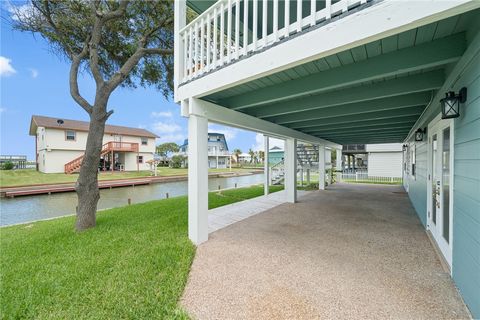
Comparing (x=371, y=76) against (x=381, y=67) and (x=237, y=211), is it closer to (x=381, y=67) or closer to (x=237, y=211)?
(x=381, y=67)

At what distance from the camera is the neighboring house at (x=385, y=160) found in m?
17.1

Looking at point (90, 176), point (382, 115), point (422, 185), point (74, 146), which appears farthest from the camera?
point (74, 146)

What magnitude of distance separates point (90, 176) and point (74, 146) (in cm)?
2148

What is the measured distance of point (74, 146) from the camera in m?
21.4

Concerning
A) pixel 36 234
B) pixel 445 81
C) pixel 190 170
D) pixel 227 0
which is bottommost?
pixel 36 234

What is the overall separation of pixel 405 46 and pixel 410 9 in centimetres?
86

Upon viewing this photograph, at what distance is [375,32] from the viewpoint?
178cm

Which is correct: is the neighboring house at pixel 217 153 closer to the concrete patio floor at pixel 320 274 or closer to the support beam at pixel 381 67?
the concrete patio floor at pixel 320 274

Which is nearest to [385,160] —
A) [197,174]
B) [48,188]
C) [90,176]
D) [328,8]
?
[197,174]

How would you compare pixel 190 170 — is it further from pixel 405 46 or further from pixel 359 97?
pixel 405 46

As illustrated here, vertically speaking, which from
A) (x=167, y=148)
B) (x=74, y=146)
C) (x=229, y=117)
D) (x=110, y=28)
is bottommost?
(x=229, y=117)

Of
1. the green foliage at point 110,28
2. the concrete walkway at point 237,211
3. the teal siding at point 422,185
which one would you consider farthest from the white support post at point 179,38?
the teal siding at point 422,185

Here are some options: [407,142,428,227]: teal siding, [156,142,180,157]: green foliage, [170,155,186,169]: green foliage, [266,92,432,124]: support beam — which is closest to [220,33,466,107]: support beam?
[266,92,432,124]: support beam

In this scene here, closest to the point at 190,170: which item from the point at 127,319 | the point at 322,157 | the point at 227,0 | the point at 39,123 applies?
the point at 127,319
